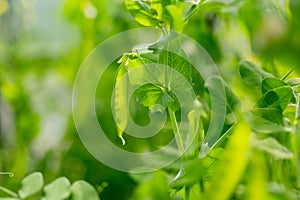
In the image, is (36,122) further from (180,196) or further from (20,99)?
(180,196)

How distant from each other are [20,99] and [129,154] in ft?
0.74

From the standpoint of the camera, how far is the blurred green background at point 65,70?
0.51m

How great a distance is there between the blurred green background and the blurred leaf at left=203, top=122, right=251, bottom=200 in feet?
0.56

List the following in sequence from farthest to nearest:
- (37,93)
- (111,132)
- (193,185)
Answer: (37,93), (111,132), (193,185)

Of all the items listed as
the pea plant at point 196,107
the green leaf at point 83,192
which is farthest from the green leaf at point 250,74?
the green leaf at point 83,192

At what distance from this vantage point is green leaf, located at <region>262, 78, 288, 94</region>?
298mm

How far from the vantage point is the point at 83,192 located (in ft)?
1.10

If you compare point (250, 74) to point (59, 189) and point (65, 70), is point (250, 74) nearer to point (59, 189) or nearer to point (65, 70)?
point (59, 189)

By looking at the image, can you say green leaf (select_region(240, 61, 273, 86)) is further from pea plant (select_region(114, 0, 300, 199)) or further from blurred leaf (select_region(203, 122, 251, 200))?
blurred leaf (select_region(203, 122, 251, 200))

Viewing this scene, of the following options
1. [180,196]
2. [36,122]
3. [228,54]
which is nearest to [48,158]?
[36,122]

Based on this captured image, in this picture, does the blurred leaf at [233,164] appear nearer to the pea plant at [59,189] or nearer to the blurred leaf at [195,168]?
the blurred leaf at [195,168]

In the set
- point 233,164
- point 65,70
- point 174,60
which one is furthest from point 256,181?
point 65,70

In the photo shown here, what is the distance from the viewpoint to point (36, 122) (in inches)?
26.0

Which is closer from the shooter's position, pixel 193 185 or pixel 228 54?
pixel 193 185
